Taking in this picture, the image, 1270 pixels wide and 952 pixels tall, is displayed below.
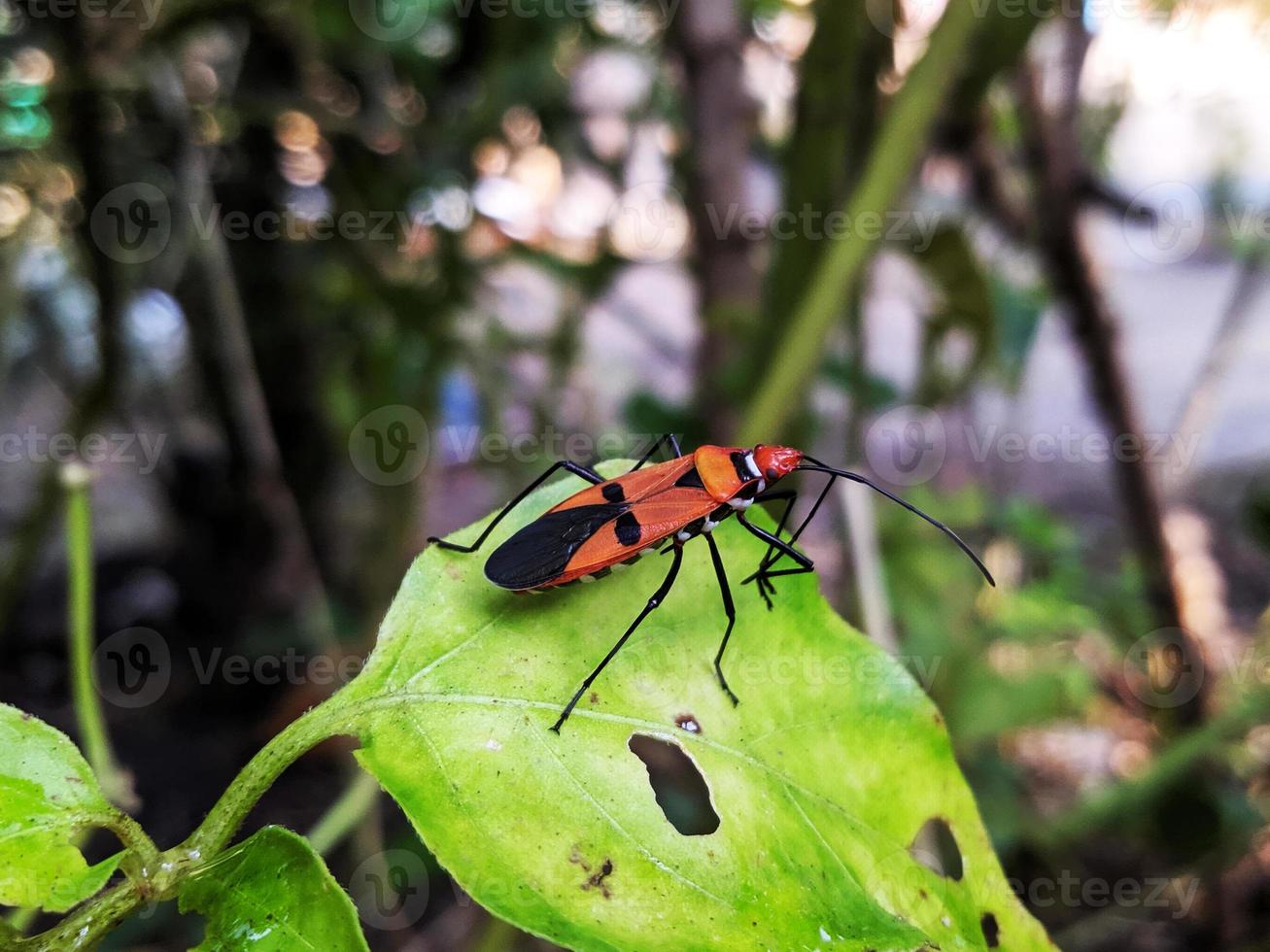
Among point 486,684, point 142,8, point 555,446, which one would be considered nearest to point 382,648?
point 486,684

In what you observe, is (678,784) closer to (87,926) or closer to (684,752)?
(684,752)

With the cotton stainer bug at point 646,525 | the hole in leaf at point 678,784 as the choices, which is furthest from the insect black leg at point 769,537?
the hole in leaf at point 678,784

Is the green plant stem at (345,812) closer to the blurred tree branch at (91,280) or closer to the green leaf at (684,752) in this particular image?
the green leaf at (684,752)

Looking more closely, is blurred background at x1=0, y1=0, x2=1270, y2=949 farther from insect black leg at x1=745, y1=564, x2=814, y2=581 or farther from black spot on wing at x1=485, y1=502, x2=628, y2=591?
insect black leg at x1=745, y1=564, x2=814, y2=581

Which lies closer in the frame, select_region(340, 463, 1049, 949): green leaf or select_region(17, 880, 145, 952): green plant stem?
select_region(17, 880, 145, 952): green plant stem

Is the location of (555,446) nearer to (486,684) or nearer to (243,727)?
(243,727)

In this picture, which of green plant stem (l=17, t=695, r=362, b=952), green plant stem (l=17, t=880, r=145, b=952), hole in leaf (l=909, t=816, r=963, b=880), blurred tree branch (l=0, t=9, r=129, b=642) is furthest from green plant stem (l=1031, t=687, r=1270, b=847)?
blurred tree branch (l=0, t=9, r=129, b=642)

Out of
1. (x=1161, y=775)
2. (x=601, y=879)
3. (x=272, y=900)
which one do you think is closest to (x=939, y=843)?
(x=1161, y=775)
